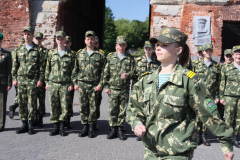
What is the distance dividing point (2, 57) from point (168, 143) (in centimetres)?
494

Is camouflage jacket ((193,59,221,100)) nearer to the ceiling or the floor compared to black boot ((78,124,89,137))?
nearer to the ceiling

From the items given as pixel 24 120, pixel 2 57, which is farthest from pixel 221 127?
pixel 2 57

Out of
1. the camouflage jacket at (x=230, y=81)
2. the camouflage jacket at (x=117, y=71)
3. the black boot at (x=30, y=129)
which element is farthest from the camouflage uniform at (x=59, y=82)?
the camouflage jacket at (x=230, y=81)

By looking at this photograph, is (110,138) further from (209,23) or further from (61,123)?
(209,23)

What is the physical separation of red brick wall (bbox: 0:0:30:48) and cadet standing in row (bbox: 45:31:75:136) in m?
5.52

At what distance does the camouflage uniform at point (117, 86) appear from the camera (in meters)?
5.82

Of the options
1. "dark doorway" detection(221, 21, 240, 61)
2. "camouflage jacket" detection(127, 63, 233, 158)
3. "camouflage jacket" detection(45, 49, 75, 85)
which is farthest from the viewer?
"dark doorway" detection(221, 21, 240, 61)

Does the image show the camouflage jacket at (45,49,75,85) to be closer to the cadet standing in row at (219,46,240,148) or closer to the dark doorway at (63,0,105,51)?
the cadet standing in row at (219,46,240,148)

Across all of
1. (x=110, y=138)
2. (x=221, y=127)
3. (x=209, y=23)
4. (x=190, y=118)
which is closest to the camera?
(x=221, y=127)

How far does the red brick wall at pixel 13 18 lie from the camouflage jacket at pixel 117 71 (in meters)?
6.17

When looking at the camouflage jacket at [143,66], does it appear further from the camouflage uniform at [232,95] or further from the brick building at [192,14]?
Answer: the brick building at [192,14]

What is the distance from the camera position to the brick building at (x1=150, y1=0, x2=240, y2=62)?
32.3ft

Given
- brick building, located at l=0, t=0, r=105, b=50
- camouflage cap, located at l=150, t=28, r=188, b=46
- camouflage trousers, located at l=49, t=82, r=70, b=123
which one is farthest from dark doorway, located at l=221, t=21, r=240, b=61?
camouflage cap, located at l=150, t=28, r=188, b=46

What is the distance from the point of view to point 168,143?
7.63ft
